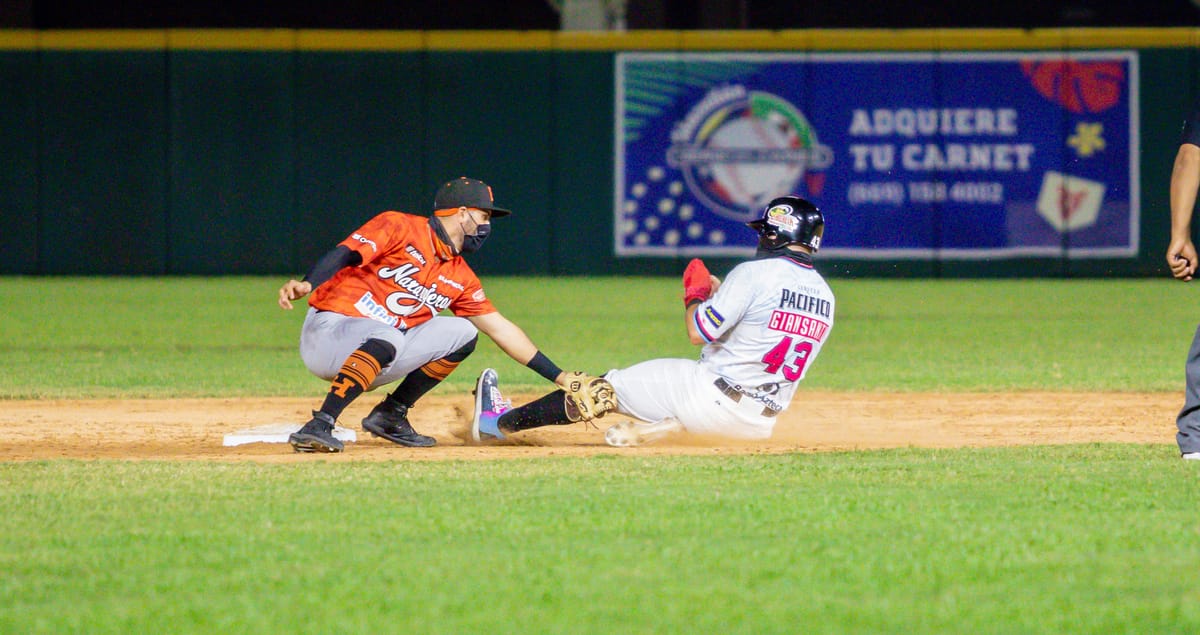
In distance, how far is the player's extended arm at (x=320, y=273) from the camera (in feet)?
20.6

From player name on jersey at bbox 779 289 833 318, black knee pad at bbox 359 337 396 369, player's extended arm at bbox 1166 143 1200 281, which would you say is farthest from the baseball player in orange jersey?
player's extended arm at bbox 1166 143 1200 281

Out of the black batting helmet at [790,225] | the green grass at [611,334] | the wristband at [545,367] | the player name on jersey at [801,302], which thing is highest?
the black batting helmet at [790,225]

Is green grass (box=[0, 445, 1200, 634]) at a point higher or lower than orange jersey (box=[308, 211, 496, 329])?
lower

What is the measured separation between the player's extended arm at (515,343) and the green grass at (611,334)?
297 centimetres

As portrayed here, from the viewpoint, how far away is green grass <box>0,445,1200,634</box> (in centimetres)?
373

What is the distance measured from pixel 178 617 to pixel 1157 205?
19.7 meters

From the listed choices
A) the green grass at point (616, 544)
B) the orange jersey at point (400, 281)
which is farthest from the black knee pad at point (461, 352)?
the green grass at point (616, 544)

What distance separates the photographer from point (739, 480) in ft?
18.7

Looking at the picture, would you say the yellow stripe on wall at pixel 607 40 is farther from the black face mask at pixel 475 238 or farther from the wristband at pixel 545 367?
the wristband at pixel 545 367

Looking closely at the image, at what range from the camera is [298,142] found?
2161 cm

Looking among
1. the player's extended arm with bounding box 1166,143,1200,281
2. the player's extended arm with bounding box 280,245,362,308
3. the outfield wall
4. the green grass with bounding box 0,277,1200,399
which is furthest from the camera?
the outfield wall

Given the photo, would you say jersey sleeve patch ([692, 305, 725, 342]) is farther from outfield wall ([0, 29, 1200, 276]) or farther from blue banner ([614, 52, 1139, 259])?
outfield wall ([0, 29, 1200, 276])

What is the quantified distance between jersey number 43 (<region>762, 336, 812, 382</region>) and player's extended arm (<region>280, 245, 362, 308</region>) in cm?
185

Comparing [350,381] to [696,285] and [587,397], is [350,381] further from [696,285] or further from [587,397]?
[696,285]
